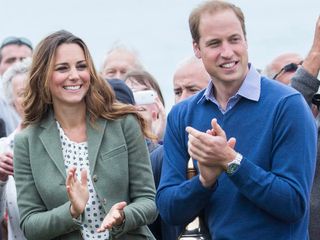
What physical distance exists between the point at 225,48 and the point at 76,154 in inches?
54.9

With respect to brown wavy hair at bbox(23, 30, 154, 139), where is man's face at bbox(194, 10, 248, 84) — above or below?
above

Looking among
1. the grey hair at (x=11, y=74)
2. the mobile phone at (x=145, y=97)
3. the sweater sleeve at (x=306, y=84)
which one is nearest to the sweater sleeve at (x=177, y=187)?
the sweater sleeve at (x=306, y=84)

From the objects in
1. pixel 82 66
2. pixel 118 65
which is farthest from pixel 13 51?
pixel 82 66

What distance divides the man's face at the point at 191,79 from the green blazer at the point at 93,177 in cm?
94

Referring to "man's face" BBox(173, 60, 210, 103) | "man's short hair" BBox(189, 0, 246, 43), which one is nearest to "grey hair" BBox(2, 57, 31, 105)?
"man's face" BBox(173, 60, 210, 103)

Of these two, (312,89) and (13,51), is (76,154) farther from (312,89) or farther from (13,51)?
(13,51)

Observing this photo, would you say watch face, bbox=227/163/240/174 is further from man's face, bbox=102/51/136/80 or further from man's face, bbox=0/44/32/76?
man's face, bbox=0/44/32/76

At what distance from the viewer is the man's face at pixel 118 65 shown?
929 cm

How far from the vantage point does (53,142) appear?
6023 mm

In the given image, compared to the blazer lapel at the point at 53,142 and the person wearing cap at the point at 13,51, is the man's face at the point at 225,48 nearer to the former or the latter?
the blazer lapel at the point at 53,142

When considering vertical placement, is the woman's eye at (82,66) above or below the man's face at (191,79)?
above

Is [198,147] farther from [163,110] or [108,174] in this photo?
[163,110]

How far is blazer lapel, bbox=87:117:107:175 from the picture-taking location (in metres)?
5.91

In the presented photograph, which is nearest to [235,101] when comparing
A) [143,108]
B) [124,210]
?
[124,210]
